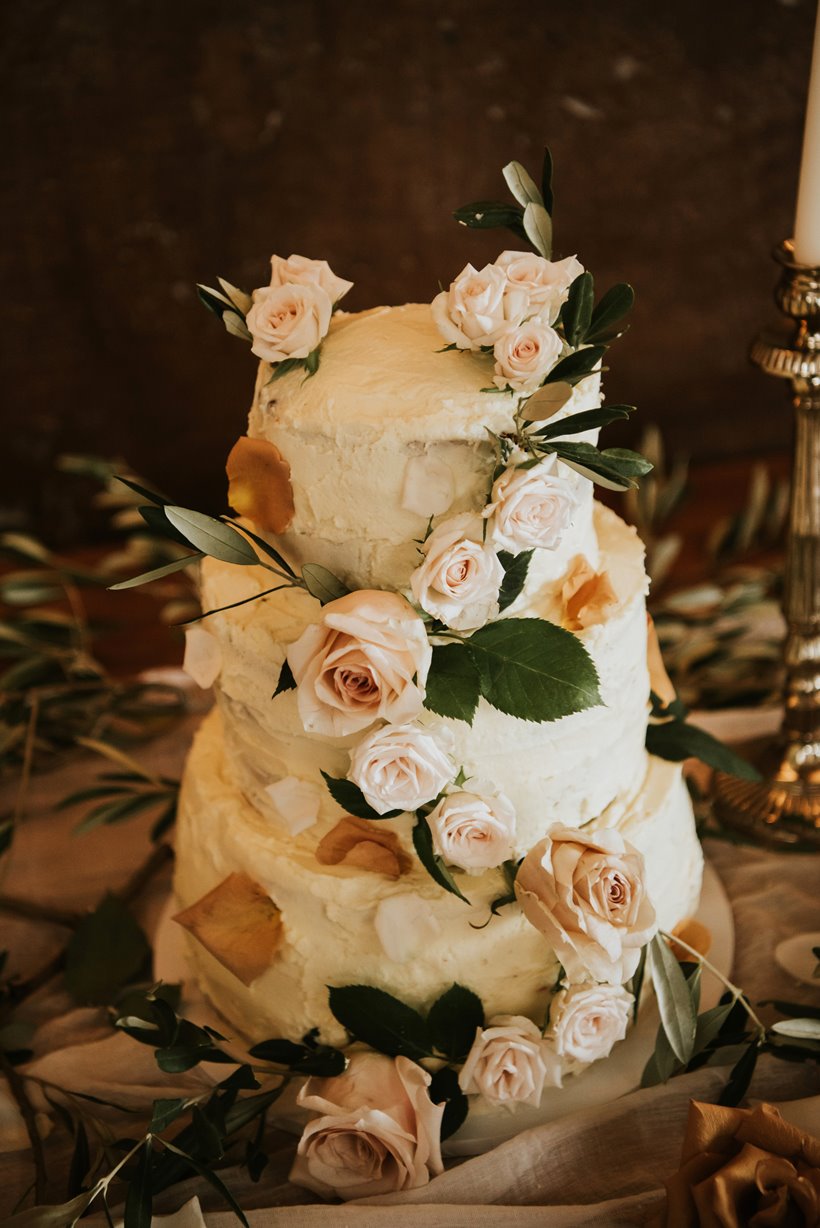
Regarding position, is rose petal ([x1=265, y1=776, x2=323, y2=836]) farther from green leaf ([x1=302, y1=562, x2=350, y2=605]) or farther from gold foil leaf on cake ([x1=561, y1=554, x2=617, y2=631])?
gold foil leaf on cake ([x1=561, y1=554, x2=617, y2=631])

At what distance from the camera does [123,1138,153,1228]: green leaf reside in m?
1.36

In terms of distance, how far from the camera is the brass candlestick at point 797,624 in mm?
1705

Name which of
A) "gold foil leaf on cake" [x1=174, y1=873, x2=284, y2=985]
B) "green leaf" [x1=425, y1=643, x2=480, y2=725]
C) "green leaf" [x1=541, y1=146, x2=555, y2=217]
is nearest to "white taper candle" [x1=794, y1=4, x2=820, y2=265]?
"green leaf" [x1=541, y1=146, x2=555, y2=217]

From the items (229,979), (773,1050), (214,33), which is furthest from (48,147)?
(773,1050)

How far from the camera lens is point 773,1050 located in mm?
1541

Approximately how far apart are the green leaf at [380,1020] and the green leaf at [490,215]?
867 mm

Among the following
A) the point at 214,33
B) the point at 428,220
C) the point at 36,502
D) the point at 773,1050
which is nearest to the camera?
the point at 773,1050

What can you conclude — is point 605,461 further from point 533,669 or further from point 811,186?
point 811,186

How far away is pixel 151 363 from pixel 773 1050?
2275 millimetres

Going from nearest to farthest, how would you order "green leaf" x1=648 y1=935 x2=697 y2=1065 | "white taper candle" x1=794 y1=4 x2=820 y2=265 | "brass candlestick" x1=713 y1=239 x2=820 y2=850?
"green leaf" x1=648 y1=935 x2=697 y2=1065 → "white taper candle" x1=794 y1=4 x2=820 y2=265 → "brass candlestick" x1=713 y1=239 x2=820 y2=850

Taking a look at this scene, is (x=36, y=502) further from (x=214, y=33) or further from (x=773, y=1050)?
(x=773, y=1050)

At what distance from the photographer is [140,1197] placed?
1373 millimetres

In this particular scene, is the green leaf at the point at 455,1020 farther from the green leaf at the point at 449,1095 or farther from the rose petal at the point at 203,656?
the rose petal at the point at 203,656

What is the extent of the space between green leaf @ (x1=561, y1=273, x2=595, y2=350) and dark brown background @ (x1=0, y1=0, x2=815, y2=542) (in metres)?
1.82
